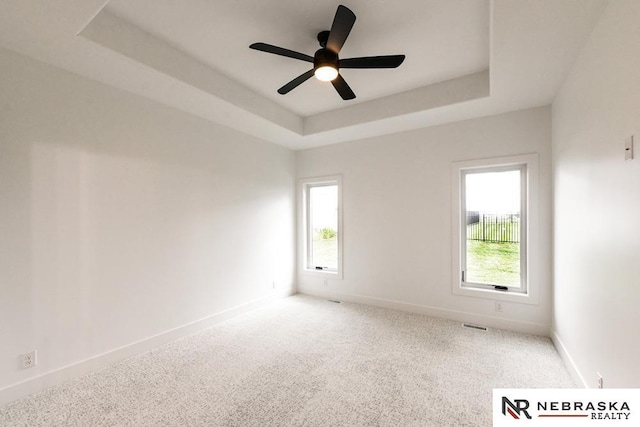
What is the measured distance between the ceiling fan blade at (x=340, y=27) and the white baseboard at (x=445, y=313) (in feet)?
10.5

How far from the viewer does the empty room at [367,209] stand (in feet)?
5.76

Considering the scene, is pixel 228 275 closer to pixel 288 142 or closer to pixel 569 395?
pixel 288 142

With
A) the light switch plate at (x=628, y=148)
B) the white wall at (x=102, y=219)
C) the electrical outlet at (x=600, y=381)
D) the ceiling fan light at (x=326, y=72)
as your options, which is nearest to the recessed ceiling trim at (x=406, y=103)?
the white wall at (x=102, y=219)

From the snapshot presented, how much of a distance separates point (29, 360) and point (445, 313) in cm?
402

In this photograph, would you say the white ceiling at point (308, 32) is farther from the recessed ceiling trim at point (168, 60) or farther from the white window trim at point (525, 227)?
the white window trim at point (525, 227)

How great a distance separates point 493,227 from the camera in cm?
339

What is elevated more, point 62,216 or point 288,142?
point 288,142

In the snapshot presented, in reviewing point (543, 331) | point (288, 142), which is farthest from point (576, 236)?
point (288, 142)

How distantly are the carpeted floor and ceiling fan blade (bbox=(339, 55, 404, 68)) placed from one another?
244cm

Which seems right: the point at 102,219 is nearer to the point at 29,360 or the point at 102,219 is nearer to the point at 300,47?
the point at 29,360

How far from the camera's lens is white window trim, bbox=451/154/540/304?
9.93ft

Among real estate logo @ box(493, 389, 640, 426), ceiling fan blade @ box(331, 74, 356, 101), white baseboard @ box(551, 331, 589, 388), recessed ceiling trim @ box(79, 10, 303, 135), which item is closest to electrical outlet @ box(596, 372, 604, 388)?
real estate logo @ box(493, 389, 640, 426)

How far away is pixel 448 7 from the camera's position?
1.92m

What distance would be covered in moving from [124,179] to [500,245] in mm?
4152
